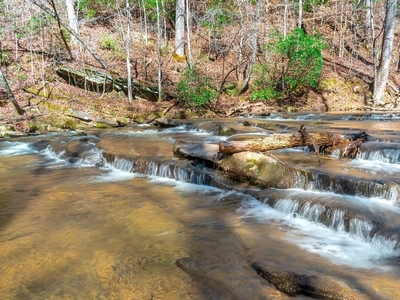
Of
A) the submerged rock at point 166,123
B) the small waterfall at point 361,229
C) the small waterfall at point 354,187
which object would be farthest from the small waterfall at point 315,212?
the submerged rock at point 166,123

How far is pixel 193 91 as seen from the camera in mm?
17016

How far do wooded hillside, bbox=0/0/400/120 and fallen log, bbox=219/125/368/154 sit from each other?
10.2 meters

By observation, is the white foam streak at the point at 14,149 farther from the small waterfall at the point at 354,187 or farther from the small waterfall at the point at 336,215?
the small waterfall at the point at 354,187

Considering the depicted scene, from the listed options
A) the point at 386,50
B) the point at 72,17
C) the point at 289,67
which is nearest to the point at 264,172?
the point at 289,67

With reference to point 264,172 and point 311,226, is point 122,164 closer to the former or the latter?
point 264,172

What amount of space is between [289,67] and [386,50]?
5.04m

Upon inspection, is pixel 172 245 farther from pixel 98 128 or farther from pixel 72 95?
pixel 72 95

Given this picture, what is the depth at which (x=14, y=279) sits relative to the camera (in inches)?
129

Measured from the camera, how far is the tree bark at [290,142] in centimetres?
645

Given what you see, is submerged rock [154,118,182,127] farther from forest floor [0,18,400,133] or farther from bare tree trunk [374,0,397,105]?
bare tree trunk [374,0,397,105]

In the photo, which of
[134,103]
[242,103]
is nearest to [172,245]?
[134,103]

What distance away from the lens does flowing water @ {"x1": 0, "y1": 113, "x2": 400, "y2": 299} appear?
3.21m

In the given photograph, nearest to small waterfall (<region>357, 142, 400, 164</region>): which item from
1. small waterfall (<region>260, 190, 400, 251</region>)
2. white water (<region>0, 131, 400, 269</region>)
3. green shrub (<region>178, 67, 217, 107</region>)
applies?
white water (<region>0, 131, 400, 269</region>)

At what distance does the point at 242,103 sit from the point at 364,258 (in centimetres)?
1523
